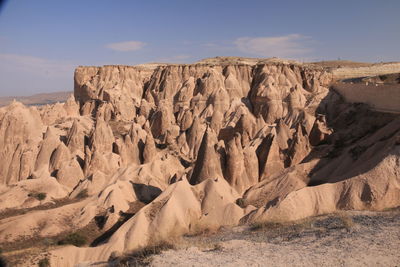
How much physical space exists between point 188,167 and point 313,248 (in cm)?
1702

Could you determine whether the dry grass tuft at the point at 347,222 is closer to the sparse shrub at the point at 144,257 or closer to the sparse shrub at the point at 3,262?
the sparse shrub at the point at 144,257

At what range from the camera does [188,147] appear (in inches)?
1107

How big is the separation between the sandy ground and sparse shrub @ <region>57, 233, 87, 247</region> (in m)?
7.53

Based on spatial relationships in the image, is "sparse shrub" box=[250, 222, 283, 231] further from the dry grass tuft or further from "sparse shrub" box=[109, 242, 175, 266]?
"sparse shrub" box=[109, 242, 175, 266]

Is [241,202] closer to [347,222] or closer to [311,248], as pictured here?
[347,222]

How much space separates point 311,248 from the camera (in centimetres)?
752

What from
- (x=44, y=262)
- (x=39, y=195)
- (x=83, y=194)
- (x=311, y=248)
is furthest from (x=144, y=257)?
(x=39, y=195)

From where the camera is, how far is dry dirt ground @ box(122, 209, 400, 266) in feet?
22.4

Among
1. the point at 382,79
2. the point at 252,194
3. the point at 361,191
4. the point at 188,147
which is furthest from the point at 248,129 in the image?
the point at 382,79

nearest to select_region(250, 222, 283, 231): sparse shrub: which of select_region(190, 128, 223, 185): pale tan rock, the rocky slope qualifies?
the rocky slope

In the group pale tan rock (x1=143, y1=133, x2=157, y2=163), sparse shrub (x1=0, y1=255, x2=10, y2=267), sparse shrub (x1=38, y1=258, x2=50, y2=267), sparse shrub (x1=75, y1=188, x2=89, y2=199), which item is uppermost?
pale tan rock (x1=143, y1=133, x2=157, y2=163)

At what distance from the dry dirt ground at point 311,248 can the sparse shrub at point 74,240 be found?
7166 mm

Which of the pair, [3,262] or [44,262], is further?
[44,262]

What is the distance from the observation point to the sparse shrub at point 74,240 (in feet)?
44.5
